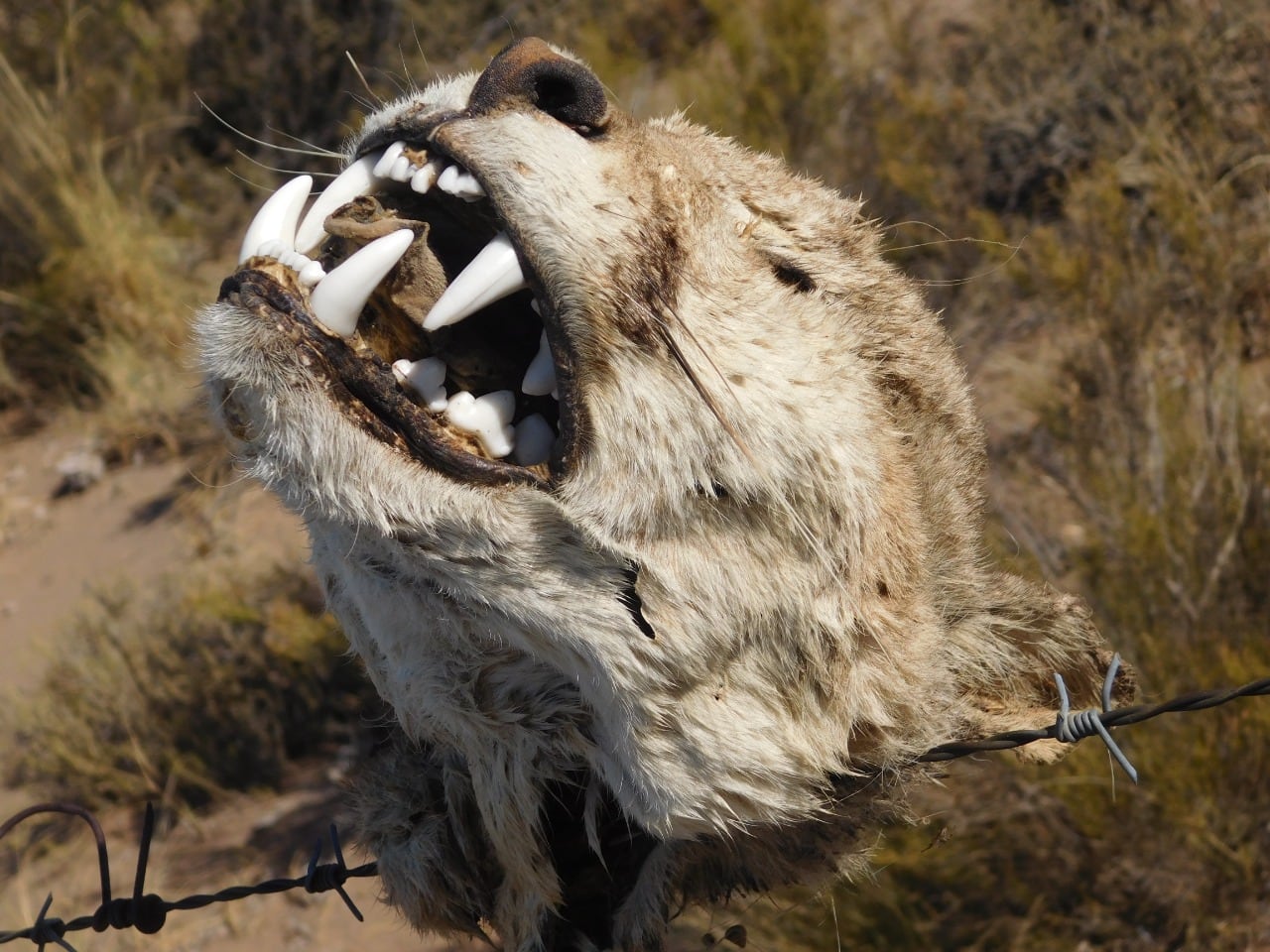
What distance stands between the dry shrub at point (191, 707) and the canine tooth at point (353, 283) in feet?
12.3

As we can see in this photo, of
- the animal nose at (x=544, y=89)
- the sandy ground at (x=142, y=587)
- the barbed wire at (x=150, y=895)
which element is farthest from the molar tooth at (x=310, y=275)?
the sandy ground at (x=142, y=587)

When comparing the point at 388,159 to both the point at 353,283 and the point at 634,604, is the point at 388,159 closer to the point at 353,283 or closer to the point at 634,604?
the point at 353,283

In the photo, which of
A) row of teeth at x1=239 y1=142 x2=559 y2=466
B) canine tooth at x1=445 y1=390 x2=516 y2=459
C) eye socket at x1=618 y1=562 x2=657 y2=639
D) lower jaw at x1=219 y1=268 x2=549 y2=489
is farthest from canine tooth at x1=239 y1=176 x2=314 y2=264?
eye socket at x1=618 y1=562 x2=657 y2=639

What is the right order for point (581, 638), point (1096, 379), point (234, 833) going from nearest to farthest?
point (581, 638), point (1096, 379), point (234, 833)

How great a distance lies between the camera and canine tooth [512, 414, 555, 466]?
1731mm

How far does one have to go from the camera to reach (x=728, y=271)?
1771 millimetres

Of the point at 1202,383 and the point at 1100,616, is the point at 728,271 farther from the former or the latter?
the point at 1202,383

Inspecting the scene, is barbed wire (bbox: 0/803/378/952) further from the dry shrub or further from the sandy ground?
the dry shrub

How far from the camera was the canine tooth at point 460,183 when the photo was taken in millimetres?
1689

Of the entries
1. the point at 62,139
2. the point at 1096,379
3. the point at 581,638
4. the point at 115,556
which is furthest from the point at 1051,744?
the point at 62,139

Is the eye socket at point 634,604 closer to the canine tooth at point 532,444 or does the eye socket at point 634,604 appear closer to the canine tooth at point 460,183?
the canine tooth at point 532,444

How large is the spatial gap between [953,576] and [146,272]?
671cm

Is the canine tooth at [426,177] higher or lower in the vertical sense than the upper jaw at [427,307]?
higher

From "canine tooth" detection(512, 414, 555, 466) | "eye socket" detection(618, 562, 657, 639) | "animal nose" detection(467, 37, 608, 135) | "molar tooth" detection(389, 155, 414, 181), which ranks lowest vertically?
"eye socket" detection(618, 562, 657, 639)
